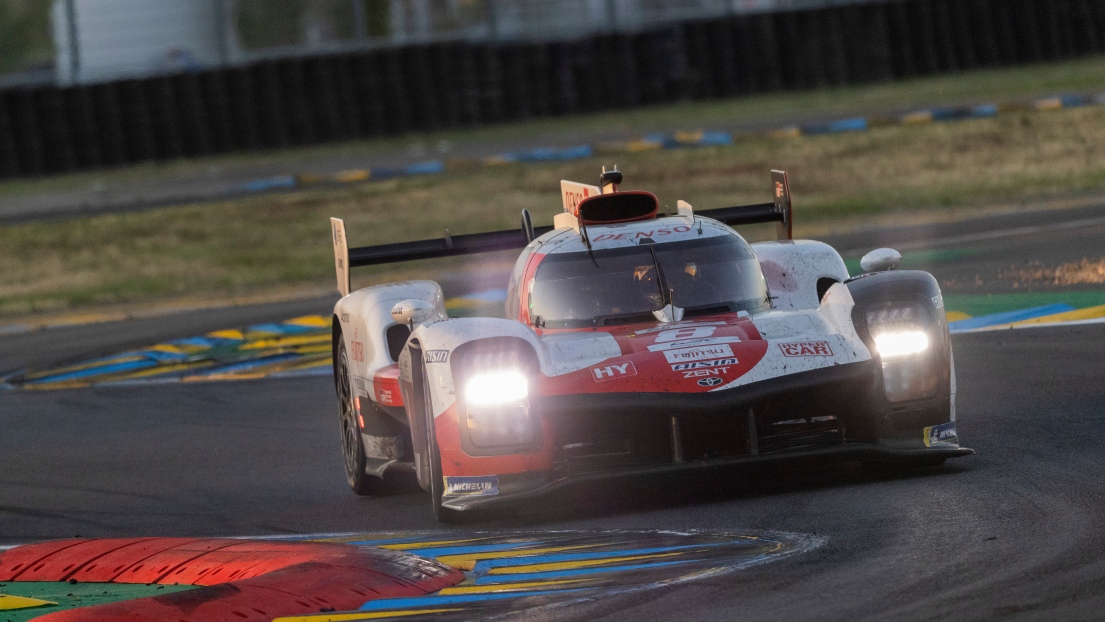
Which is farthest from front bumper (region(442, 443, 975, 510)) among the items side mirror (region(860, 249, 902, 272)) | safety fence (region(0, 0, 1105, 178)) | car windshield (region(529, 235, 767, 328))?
safety fence (region(0, 0, 1105, 178))

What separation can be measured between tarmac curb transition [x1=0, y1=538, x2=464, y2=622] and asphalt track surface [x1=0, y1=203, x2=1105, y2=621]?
79 cm

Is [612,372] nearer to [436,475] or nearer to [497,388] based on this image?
[497,388]

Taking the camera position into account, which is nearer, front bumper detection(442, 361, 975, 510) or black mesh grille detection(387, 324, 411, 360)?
front bumper detection(442, 361, 975, 510)

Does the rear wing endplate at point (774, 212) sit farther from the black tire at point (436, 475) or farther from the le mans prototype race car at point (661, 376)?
the black tire at point (436, 475)

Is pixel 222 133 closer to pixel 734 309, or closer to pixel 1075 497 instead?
pixel 734 309

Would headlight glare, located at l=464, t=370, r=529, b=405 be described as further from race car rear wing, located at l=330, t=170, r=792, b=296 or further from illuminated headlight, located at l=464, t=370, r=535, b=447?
race car rear wing, located at l=330, t=170, r=792, b=296


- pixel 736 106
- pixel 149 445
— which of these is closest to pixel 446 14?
pixel 736 106

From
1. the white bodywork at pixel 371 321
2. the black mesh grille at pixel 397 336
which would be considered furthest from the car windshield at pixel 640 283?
the black mesh grille at pixel 397 336

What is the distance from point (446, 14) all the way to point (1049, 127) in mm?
10777

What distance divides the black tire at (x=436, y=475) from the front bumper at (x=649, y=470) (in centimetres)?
8

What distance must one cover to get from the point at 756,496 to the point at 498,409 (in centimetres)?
121

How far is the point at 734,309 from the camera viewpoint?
860 cm

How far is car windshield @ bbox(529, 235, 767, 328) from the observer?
8.54 meters

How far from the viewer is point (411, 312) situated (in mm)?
8570
